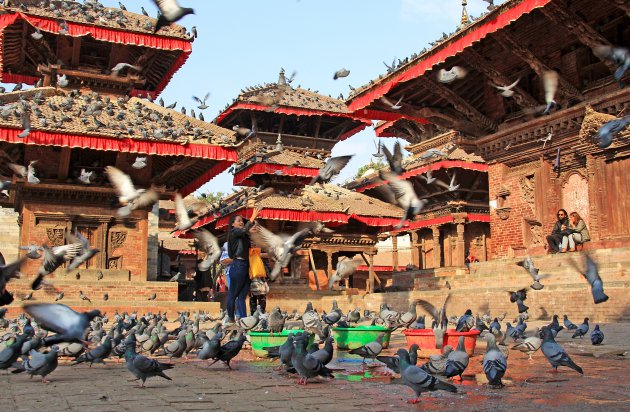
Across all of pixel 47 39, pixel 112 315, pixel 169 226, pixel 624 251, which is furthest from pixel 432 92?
pixel 169 226

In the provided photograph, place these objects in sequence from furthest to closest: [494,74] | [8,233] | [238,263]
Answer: [8,233]
[494,74]
[238,263]

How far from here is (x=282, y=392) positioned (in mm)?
6168

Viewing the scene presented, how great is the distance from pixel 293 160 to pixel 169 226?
20.6 metres

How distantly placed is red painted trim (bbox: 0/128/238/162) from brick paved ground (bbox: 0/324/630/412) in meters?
13.7

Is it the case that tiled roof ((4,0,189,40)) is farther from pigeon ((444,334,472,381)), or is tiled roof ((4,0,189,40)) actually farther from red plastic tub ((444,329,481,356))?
pigeon ((444,334,472,381))

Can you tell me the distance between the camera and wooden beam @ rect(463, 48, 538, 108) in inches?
743

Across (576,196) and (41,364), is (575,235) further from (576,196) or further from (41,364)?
(41,364)

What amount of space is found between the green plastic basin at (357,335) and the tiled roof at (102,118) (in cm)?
1338

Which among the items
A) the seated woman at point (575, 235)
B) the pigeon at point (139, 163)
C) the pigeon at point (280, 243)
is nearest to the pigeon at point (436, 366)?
the pigeon at point (280, 243)

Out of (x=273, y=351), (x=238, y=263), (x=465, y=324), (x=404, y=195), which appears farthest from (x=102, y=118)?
(x=273, y=351)

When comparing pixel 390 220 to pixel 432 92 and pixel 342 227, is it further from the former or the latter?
pixel 432 92

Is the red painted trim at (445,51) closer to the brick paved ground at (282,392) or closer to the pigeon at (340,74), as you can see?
the pigeon at (340,74)

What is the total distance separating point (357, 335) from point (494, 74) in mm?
11504

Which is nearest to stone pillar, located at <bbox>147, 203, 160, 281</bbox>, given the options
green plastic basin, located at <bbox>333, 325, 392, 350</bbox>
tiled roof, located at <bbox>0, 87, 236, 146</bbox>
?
tiled roof, located at <bbox>0, 87, 236, 146</bbox>
